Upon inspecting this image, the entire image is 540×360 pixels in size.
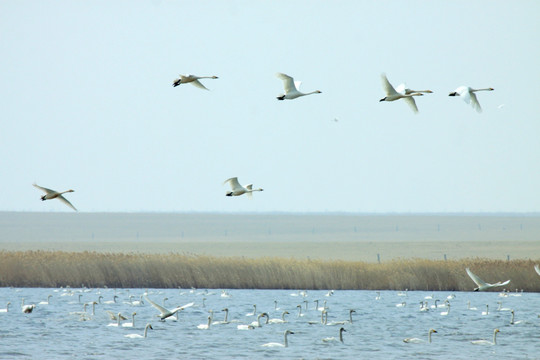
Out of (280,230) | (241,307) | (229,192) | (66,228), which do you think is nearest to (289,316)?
(241,307)

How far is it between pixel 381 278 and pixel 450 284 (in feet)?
10.1

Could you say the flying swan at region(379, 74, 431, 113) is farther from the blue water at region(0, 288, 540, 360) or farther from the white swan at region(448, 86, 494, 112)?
the blue water at region(0, 288, 540, 360)

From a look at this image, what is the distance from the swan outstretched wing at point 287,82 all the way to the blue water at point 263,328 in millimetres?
7517

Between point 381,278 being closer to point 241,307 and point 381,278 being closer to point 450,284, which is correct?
point 450,284

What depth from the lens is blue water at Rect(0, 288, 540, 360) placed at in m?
25.6

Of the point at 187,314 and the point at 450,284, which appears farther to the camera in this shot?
the point at 450,284

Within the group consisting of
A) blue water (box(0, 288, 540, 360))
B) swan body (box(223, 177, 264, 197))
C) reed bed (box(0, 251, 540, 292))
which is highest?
swan body (box(223, 177, 264, 197))

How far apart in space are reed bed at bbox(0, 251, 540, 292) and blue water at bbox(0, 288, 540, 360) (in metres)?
0.46

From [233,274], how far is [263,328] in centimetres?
1020

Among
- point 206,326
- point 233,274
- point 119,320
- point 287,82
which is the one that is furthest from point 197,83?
point 233,274

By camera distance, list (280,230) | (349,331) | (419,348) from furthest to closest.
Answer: (280,230) < (349,331) < (419,348)

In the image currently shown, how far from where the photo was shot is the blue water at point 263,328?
84.1 feet

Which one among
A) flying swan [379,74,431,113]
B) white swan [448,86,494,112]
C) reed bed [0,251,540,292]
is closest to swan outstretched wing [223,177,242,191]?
flying swan [379,74,431,113]

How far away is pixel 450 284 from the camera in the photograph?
1588 inches
